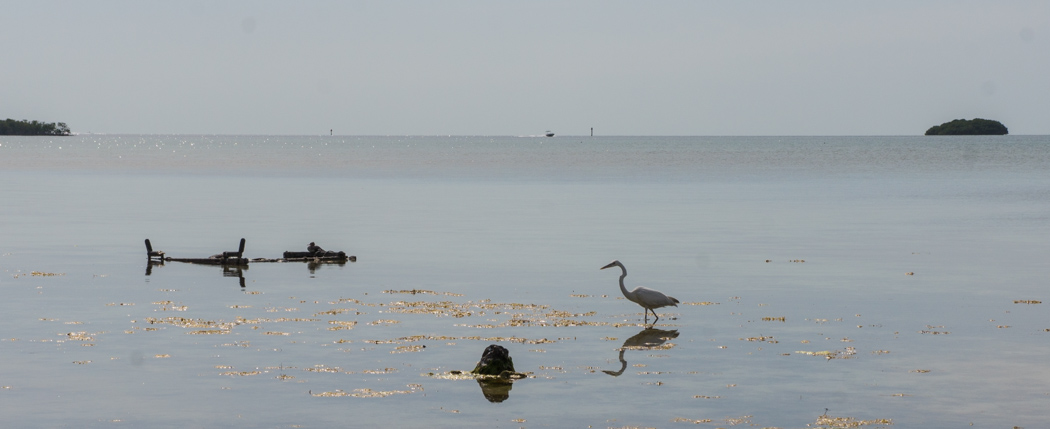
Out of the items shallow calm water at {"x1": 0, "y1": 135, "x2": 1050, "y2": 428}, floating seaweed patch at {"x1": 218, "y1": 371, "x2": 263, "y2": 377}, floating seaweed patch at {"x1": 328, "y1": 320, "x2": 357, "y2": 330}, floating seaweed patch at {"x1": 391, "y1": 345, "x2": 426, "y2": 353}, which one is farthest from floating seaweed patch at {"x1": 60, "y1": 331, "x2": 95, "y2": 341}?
floating seaweed patch at {"x1": 391, "y1": 345, "x2": 426, "y2": 353}

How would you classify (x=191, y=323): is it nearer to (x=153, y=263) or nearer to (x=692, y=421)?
(x=153, y=263)

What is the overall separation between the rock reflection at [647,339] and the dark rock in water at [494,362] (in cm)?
236

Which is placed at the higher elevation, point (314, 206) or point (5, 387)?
point (314, 206)

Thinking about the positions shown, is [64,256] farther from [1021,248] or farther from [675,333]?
[1021,248]

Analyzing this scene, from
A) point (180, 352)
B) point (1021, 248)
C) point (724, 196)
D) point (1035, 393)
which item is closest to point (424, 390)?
point (180, 352)

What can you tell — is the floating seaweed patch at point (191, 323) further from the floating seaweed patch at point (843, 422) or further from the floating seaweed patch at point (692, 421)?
the floating seaweed patch at point (843, 422)

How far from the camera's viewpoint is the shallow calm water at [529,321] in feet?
58.2

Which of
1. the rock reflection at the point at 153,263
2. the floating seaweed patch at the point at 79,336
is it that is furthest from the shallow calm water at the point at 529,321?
the rock reflection at the point at 153,263

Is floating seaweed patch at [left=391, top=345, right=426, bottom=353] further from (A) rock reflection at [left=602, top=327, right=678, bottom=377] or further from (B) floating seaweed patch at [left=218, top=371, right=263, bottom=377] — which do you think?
(A) rock reflection at [left=602, top=327, right=678, bottom=377]

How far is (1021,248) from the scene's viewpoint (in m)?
40.7

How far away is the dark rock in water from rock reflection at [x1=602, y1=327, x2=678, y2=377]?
2.36m

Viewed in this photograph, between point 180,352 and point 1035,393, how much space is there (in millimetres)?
14054

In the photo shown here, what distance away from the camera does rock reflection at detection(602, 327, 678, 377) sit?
22219 mm

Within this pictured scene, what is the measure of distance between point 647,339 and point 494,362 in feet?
15.6
